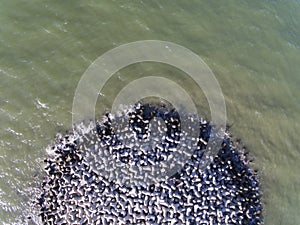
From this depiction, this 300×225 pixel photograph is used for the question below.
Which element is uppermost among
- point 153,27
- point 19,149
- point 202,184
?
point 153,27

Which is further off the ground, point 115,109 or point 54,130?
point 115,109

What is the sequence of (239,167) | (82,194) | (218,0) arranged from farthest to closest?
(218,0), (239,167), (82,194)

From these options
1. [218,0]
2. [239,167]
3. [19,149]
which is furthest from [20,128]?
[218,0]

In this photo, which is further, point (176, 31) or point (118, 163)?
point (176, 31)

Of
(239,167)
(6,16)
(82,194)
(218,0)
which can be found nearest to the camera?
(82,194)

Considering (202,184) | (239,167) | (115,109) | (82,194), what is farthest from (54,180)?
(239,167)

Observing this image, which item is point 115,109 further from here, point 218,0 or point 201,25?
point 218,0

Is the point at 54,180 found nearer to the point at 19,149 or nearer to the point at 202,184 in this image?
the point at 19,149
